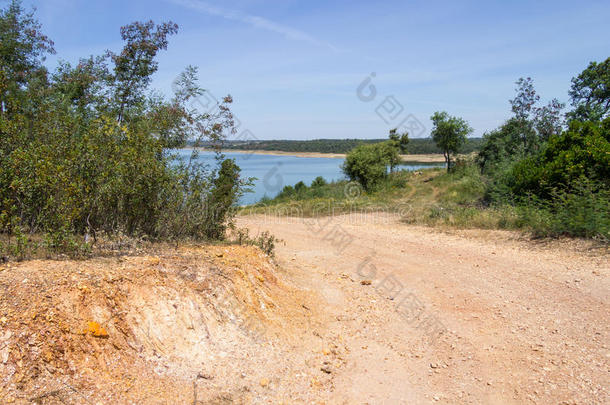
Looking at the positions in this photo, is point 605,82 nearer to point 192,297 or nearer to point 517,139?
point 517,139

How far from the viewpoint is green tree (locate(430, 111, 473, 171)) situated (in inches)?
1474

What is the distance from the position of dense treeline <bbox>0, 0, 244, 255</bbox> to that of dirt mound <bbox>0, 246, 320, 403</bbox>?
2.73 feet

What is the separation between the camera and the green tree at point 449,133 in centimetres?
3745

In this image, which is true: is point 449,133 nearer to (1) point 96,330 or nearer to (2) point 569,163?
(2) point 569,163

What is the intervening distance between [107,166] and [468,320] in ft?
16.9

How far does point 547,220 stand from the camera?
30.8 feet

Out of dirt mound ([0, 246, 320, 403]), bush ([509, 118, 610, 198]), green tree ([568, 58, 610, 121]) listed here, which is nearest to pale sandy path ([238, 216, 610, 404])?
dirt mound ([0, 246, 320, 403])

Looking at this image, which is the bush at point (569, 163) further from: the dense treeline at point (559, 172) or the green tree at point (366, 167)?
the green tree at point (366, 167)

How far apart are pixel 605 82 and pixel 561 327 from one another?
59.1 ft

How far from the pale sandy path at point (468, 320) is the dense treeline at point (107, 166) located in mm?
2084

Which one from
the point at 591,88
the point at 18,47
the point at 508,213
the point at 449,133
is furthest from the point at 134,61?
the point at 449,133

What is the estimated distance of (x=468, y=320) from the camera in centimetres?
554

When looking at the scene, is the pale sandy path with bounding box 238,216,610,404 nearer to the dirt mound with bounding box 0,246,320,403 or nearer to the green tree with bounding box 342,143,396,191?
the dirt mound with bounding box 0,246,320,403

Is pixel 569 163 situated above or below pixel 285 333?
above
